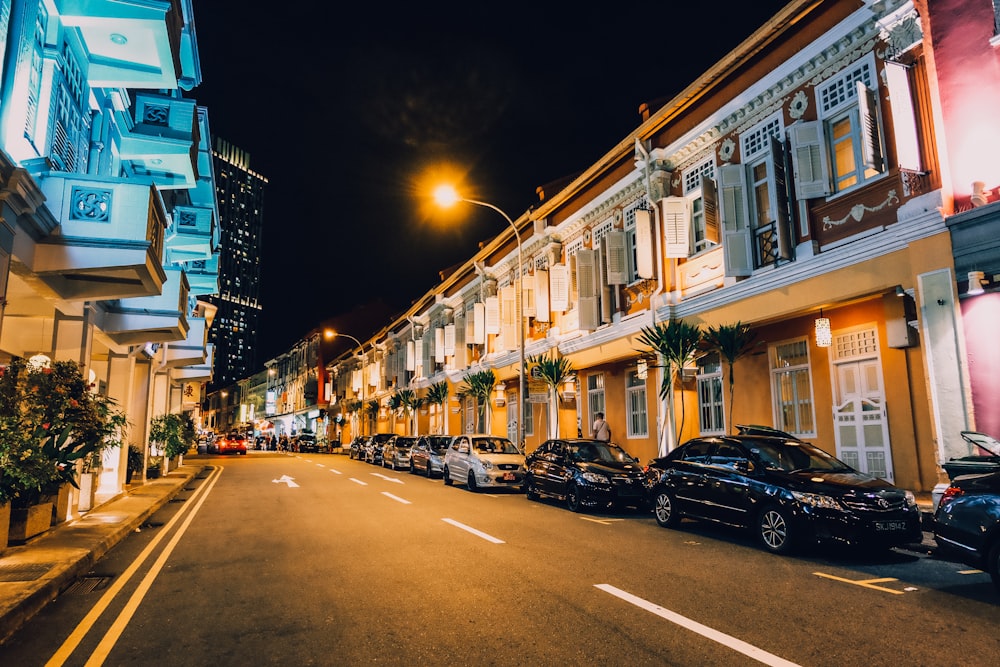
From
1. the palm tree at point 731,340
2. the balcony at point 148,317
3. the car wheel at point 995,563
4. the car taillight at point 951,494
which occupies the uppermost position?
the balcony at point 148,317

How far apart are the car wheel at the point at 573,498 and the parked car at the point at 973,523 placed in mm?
7583

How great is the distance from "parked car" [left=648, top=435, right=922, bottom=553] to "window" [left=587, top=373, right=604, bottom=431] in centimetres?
1177

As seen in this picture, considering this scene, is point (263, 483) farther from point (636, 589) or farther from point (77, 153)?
point (636, 589)

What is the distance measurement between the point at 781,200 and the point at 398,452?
811 inches

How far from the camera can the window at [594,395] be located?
23.4 meters

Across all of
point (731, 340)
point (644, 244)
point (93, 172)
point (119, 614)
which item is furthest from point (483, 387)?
point (119, 614)

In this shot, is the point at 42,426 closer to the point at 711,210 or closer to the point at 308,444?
the point at 711,210

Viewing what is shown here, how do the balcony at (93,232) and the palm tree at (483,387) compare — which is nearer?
the balcony at (93,232)

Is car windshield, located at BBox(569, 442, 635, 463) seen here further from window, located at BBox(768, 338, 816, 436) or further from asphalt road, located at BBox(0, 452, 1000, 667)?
asphalt road, located at BBox(0, 452, 1000, 667)

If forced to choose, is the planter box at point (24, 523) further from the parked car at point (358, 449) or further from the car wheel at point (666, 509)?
the parked car at point (358, 449)

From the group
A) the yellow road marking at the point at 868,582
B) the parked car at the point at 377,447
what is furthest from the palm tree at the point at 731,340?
the parked car at the point at 377,447

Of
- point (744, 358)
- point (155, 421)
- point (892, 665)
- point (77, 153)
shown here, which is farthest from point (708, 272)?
point (155, 421)

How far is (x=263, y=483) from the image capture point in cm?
2064

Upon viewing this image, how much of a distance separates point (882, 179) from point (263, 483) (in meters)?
19.0
